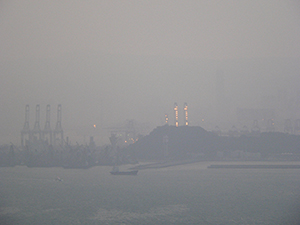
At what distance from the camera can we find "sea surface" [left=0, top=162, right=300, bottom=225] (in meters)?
30.5

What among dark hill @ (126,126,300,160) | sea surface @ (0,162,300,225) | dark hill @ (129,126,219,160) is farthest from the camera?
dark hill @ (129,126,219,160)

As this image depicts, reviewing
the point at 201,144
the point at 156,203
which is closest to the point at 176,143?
the point at 201,144

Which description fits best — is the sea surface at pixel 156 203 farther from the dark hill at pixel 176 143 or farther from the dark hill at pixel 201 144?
the dark hill at pixel 176 143

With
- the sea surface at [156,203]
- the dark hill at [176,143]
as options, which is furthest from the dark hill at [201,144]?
the sea surface at [156,203]

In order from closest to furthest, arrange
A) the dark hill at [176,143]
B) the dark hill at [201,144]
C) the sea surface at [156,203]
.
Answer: the sea surface at [156,203]
the dark hill at [201,144]
the dark hill at [176,143]

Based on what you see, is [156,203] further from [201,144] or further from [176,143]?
[201,144]

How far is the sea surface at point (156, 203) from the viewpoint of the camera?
1203 inches

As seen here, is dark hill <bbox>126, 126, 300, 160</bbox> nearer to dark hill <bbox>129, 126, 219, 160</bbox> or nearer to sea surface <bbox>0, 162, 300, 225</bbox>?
dark hill <bbox>129, 126, 219, 160</bbox>

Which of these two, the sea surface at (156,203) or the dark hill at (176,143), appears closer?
the sea surface at (156,203)

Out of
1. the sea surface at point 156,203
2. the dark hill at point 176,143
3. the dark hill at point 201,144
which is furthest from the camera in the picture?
the dark hill at point 176,143

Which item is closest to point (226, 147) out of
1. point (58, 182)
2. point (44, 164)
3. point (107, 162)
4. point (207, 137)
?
point (207, 137)

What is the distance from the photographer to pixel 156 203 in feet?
120

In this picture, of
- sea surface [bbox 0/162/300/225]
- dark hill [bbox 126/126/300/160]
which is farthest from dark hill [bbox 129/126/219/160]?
sea surface [bbox 0/162/300/225]

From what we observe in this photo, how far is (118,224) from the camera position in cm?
2889
